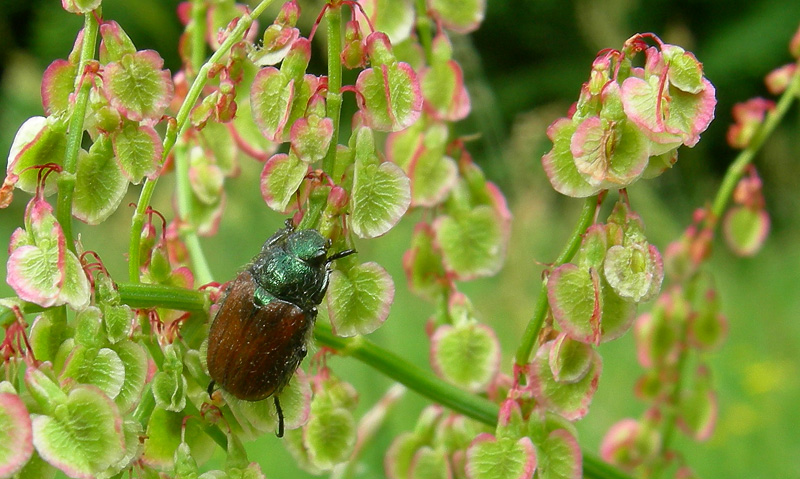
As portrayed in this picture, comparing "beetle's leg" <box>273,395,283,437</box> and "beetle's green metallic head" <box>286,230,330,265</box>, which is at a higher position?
"beetle's green metallic head" <box>286,230,330,265</box>

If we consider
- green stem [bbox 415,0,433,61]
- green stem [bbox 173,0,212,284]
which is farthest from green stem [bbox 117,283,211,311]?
green stem [bbox 415,0,433,61]

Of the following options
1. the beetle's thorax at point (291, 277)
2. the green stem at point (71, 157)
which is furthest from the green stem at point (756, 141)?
the green stem at point (71, 157)

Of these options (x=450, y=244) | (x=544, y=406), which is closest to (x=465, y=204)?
(x=450, y=244)

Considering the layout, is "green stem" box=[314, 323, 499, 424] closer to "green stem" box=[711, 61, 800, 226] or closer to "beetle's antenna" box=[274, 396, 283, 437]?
"beetle's antenna" box=[274, 396, 283, 437]

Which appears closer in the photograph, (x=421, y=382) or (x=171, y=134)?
(x=171, y=134)

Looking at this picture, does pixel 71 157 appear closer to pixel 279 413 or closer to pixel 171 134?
pixel 171 134

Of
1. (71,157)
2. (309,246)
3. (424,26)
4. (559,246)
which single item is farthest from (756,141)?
(559,246)

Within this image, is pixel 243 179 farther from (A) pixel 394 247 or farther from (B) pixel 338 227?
(B) pixel 338 227
